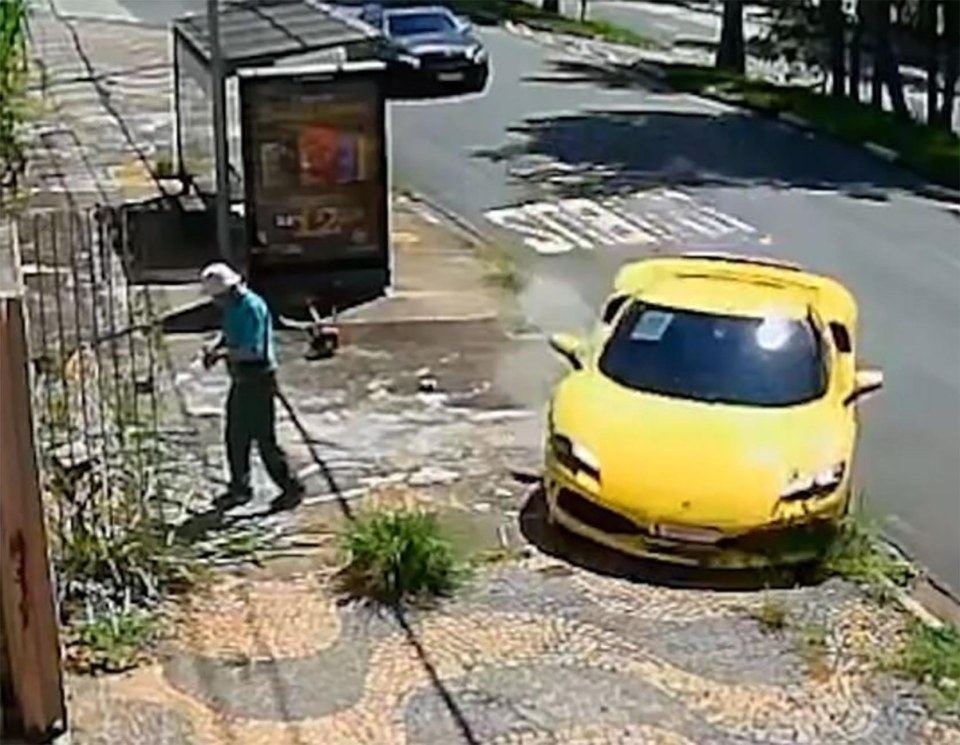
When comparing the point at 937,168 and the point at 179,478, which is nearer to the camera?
the point at 179,478

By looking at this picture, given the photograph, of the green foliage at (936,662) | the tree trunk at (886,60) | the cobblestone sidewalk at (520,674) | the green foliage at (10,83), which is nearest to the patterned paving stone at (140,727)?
the cobblestone sidewalk at (520,674)

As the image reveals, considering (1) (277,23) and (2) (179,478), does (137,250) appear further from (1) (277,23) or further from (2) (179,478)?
(2) (179,478)

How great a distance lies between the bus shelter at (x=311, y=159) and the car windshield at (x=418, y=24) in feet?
55.1

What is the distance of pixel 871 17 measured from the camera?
35188 mm

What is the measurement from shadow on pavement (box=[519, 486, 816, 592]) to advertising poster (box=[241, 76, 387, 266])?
8.20 m

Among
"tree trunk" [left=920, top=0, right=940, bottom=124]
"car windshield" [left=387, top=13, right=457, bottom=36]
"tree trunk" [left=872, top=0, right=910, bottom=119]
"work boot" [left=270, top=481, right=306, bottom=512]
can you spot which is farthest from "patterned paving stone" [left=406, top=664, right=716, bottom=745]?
"car windshield" [left=387, top=13, right=457, bottom=36]

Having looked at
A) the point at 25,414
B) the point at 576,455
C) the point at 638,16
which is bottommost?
the point at 638,16

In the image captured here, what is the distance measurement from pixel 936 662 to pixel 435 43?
86.6 ft

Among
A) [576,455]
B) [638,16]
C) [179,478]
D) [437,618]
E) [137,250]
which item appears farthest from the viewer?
[638,16]

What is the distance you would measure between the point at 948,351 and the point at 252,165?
6977mm

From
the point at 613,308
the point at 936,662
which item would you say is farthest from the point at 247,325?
the point at 936,662

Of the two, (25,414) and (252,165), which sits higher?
(25,414)

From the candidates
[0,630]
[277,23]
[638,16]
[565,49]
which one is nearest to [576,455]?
[0,630]

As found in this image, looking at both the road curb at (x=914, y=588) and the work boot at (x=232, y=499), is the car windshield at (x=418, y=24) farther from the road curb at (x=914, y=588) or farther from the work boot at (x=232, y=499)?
the road curb at (x=914, y=588)
